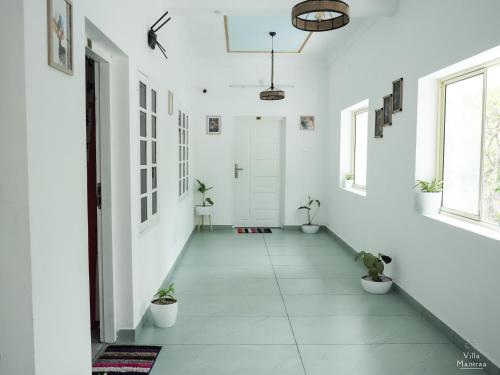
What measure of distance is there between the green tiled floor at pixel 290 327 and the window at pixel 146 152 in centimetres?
101

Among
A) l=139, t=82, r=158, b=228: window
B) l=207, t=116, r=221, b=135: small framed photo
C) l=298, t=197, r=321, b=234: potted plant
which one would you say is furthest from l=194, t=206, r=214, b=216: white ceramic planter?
l=139, t=82, r=158, b=228: window

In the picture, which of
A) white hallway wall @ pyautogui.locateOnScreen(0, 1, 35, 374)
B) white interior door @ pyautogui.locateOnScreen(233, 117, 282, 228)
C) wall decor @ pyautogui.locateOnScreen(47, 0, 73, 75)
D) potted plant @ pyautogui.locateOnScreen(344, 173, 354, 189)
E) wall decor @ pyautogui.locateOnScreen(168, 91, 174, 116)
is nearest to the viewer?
white hallway wall @ pyautogui.locateOnScreen(0, 1, 35, 374)

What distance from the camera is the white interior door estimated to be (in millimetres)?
8438

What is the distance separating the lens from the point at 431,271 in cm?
373

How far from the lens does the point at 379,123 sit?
5.11 meters

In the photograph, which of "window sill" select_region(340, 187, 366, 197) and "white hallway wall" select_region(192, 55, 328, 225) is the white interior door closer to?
"white hallway wall" select_region(192, 55, 328, 225)

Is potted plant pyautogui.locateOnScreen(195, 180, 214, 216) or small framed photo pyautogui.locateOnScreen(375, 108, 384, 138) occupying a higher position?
small framed photo pyautogui.locateOnScreen(375, 108, 384, 138)

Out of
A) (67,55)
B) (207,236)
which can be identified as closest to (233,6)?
(67,55)

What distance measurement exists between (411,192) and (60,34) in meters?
3.36

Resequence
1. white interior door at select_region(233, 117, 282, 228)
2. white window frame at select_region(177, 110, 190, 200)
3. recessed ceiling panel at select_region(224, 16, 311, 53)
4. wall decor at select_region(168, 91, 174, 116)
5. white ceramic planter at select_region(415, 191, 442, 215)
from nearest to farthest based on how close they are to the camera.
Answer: white ceramic planter at select_region(415, 191, 442, 215) → wall decor at select_region(168, 91, 174, 116) → recessed ceiling panel at select_region(224, 16, 311, 53) → white window frame at select_region(177, 110, 190, 200) → white interior door at select_region(233, 117, 282, 228)

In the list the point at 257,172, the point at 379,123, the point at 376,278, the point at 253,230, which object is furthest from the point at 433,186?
the point at 257,172

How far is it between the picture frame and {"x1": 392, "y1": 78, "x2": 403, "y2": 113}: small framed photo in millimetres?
3609

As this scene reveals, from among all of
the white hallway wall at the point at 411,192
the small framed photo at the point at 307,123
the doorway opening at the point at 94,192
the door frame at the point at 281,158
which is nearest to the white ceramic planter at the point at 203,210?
the door frame at the point at 281,158

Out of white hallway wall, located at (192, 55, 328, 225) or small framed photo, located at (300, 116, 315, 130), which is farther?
small framed photo, located at (300, 116, 315, 130)
